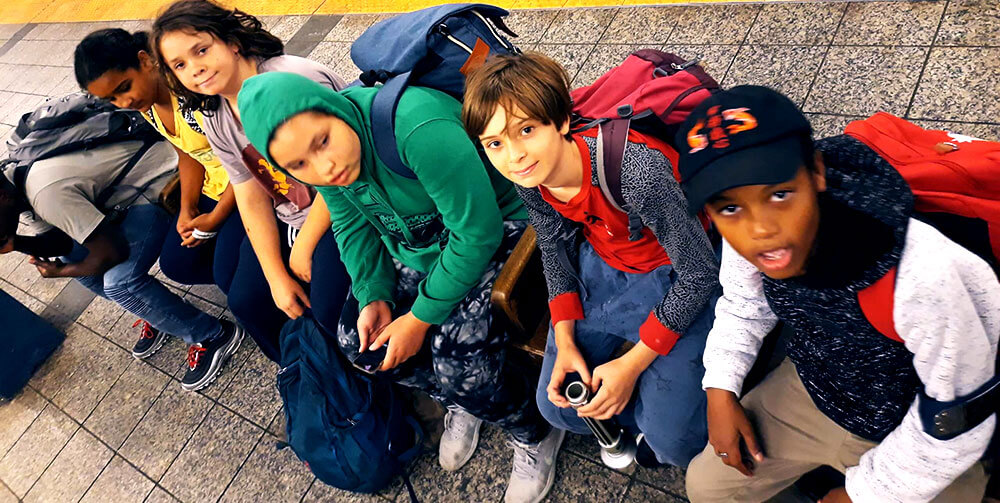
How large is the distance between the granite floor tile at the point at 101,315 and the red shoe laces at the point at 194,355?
92 centimetres

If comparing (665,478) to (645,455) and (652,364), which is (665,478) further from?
(652,364)

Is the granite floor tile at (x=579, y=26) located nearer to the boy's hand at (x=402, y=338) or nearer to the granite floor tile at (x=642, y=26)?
the granite floor tile at (x=642, y=26)

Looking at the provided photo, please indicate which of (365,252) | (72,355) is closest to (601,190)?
(365,252)

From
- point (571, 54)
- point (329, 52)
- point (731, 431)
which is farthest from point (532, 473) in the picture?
point (329, 52)

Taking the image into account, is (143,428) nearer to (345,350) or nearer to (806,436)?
(345,350)

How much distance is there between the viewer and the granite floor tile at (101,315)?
156 inches

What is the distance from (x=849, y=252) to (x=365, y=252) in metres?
1.66

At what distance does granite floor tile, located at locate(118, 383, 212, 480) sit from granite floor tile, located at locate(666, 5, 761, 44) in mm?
3351

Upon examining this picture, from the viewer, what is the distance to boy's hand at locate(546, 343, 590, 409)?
1.84m

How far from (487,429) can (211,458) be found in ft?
4.81

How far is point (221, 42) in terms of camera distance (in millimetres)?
2273

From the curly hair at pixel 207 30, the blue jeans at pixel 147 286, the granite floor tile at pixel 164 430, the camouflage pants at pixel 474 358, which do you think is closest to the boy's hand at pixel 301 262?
the camouflage pants at pixel 474 358

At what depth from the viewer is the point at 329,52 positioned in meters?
4.85

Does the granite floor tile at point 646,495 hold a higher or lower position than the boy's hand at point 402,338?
lower
